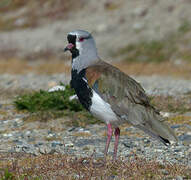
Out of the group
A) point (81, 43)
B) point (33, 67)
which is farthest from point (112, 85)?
point (33, 67)

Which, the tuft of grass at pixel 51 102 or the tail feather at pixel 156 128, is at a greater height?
the tail feather at pixel 156 128

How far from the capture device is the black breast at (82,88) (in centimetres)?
729

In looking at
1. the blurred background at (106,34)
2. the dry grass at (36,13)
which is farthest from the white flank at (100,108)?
the dry grass at (36,13)

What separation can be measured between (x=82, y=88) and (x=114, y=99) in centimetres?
46

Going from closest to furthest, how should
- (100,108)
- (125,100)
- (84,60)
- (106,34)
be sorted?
(100,108), (125,100), (84,60), (106,34)

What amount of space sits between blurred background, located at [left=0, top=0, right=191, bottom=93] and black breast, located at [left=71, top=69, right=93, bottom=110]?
10.1m

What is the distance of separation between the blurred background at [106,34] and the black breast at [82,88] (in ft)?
33.0

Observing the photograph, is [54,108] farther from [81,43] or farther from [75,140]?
[81,43]

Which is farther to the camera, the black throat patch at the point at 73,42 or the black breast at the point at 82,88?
the black throat patch at the point at 73,42

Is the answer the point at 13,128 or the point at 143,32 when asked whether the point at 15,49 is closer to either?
the point at 143,32

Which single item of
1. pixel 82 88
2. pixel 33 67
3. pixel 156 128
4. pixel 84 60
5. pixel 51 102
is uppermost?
pixel 84 60

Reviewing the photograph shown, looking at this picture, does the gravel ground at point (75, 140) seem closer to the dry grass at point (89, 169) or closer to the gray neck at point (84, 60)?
the dry grass at point (89, 169)

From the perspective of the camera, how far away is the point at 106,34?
95.6 feet

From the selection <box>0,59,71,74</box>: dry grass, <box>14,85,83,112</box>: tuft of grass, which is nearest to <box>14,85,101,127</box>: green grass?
<box>14,85,83,112</box>: tuft of grass
